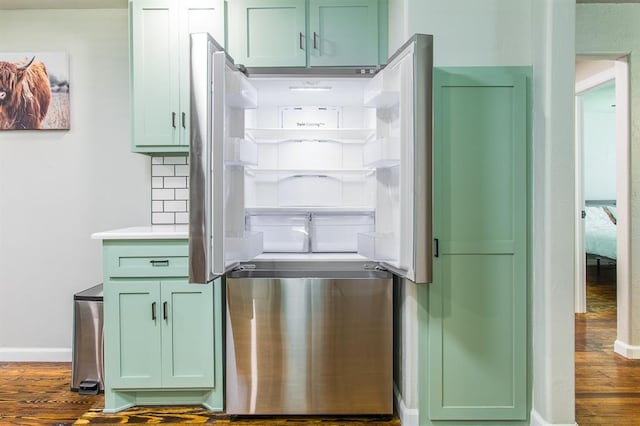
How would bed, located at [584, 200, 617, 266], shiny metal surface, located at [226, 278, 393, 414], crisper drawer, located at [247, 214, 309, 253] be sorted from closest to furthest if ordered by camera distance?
shiny metal surface, located at [226, 278, 393, 414]
crisper drawer, located at [247, 214, 309, 253]
bed, located at [584, 200, 617, 266]

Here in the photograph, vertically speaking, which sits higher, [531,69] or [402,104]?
[531,69]

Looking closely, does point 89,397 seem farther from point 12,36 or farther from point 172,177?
point 12,36

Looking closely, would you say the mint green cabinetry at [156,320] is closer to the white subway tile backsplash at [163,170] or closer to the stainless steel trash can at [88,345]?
the stainless steel trash can at [88,345]

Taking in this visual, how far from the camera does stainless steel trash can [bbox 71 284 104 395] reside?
2.45 metres

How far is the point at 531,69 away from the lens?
6.59 feet

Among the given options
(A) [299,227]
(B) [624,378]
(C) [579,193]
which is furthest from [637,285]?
(A) [299,227]

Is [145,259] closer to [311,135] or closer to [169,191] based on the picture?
[169,191]

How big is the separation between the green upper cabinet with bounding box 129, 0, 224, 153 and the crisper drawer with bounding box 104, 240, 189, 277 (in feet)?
2.08

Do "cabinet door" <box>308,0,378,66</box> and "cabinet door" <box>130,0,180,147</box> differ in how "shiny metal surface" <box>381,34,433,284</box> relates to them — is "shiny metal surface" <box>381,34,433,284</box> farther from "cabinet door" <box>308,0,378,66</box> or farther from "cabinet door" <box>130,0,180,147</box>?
"cabinet door" <box>130,0,180,147</box>

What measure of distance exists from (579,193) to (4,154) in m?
4.66

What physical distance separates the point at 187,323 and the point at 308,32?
1.71 meters

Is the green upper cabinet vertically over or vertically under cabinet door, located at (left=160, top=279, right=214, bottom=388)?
over

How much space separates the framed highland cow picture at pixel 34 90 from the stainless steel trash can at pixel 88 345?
4.07 ft

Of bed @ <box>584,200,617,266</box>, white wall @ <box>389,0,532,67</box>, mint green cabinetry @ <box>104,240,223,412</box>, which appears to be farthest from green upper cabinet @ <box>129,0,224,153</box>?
bed @ <box>584,200,617,266</box>
